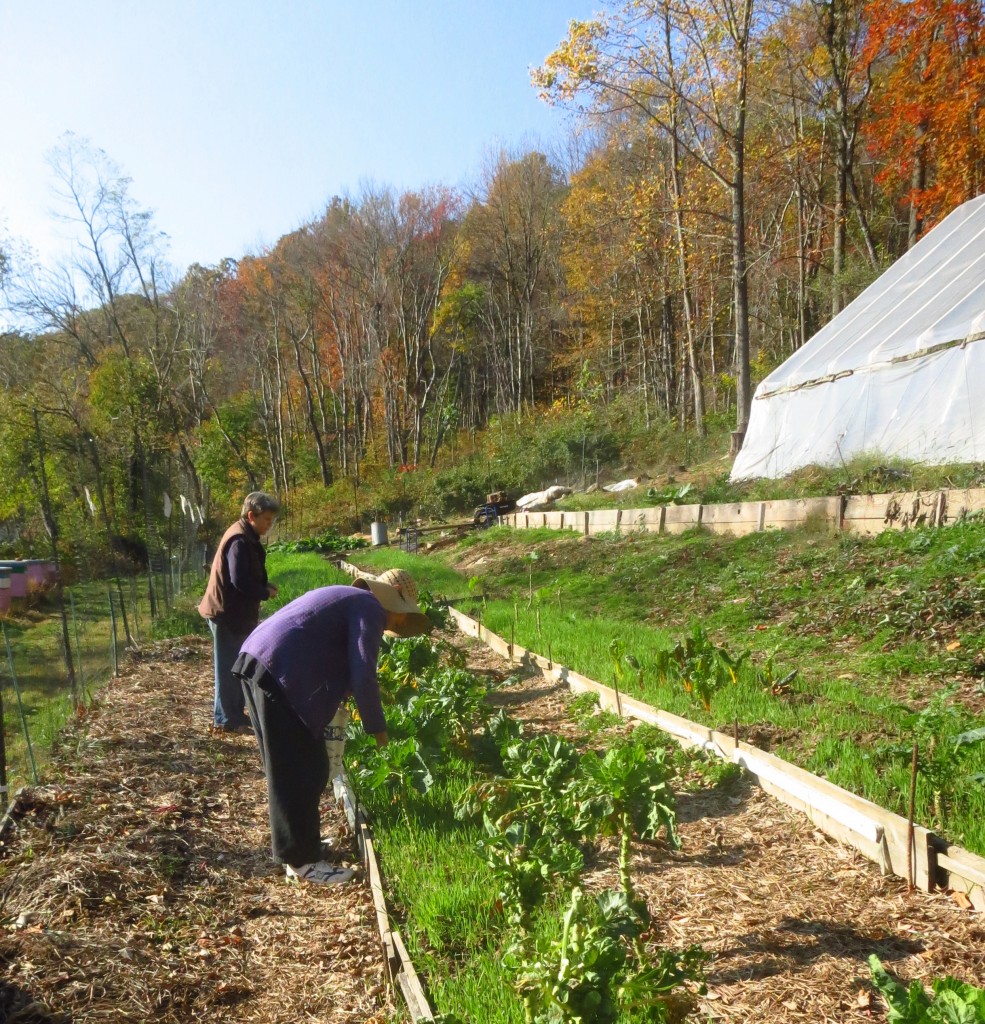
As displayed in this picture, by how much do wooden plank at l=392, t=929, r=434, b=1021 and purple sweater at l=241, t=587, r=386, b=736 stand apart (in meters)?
0.85

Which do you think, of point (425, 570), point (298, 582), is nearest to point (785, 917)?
point (298, 582)

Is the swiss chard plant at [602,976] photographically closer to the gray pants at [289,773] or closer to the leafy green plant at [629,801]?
the leafy green plant at [629,801]

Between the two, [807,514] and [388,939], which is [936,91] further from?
[388,939]

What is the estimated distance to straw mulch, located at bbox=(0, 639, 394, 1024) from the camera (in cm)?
280

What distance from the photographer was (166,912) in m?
3.36

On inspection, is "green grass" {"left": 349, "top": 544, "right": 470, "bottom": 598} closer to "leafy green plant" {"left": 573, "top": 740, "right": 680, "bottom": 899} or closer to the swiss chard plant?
"leafy green plant" {"left": 573, "top": 740, "right": 680, "bottom": 899}

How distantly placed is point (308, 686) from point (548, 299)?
→ 3431 centimetres

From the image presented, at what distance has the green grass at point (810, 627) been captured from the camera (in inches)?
161

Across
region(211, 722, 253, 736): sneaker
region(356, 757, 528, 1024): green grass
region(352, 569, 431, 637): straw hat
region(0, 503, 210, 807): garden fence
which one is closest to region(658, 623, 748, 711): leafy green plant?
region(356, 757, 528, 1024): green grass

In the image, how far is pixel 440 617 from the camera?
7.68 metres

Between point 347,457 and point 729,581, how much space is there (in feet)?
107

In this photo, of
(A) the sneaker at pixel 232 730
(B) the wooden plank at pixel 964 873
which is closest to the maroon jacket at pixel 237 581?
(A) the sneaker at pixel 232 730

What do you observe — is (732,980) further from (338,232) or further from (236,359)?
(236,359)

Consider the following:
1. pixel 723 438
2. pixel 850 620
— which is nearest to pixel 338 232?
pixel 723 438
